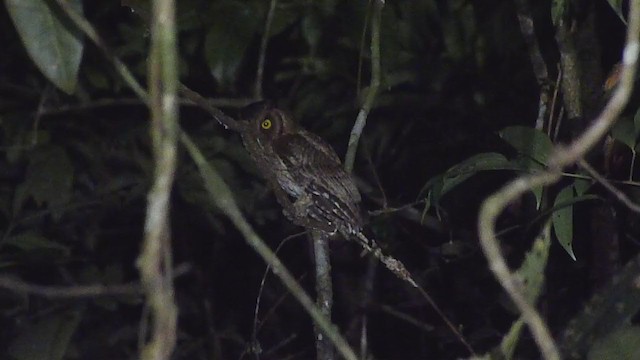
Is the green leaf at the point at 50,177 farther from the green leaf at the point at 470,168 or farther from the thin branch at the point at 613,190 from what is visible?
the thin branch at the point at 613,190

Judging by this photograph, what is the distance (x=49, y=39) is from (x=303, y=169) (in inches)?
82.6

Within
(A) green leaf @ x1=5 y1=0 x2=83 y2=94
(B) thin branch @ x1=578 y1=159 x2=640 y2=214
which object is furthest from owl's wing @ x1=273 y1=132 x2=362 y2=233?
(A) green leaf @ x1=5 y1=0 x2=83 y2=94

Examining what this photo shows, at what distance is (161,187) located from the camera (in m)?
0.93

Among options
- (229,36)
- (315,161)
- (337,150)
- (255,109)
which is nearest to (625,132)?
(229,36)

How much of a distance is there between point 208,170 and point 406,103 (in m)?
2.15

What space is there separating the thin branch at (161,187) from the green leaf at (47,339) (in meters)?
2.02

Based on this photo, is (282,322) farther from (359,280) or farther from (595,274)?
(595,274)

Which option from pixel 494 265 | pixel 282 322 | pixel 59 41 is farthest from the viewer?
pixel 282 322

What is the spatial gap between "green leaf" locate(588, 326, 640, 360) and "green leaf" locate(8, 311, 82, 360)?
1.85 meters

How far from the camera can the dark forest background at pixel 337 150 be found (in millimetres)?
2785

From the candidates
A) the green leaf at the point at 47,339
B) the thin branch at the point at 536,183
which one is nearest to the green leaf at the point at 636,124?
the thin branch at the point at 536,183

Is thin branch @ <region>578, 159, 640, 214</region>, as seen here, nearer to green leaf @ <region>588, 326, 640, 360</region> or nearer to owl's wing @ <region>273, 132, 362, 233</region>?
green leaf @ <region>588, 326, 640, 360</region>

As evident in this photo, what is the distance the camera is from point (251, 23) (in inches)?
104

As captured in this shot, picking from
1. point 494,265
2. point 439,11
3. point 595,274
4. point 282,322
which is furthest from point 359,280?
point 494,265
